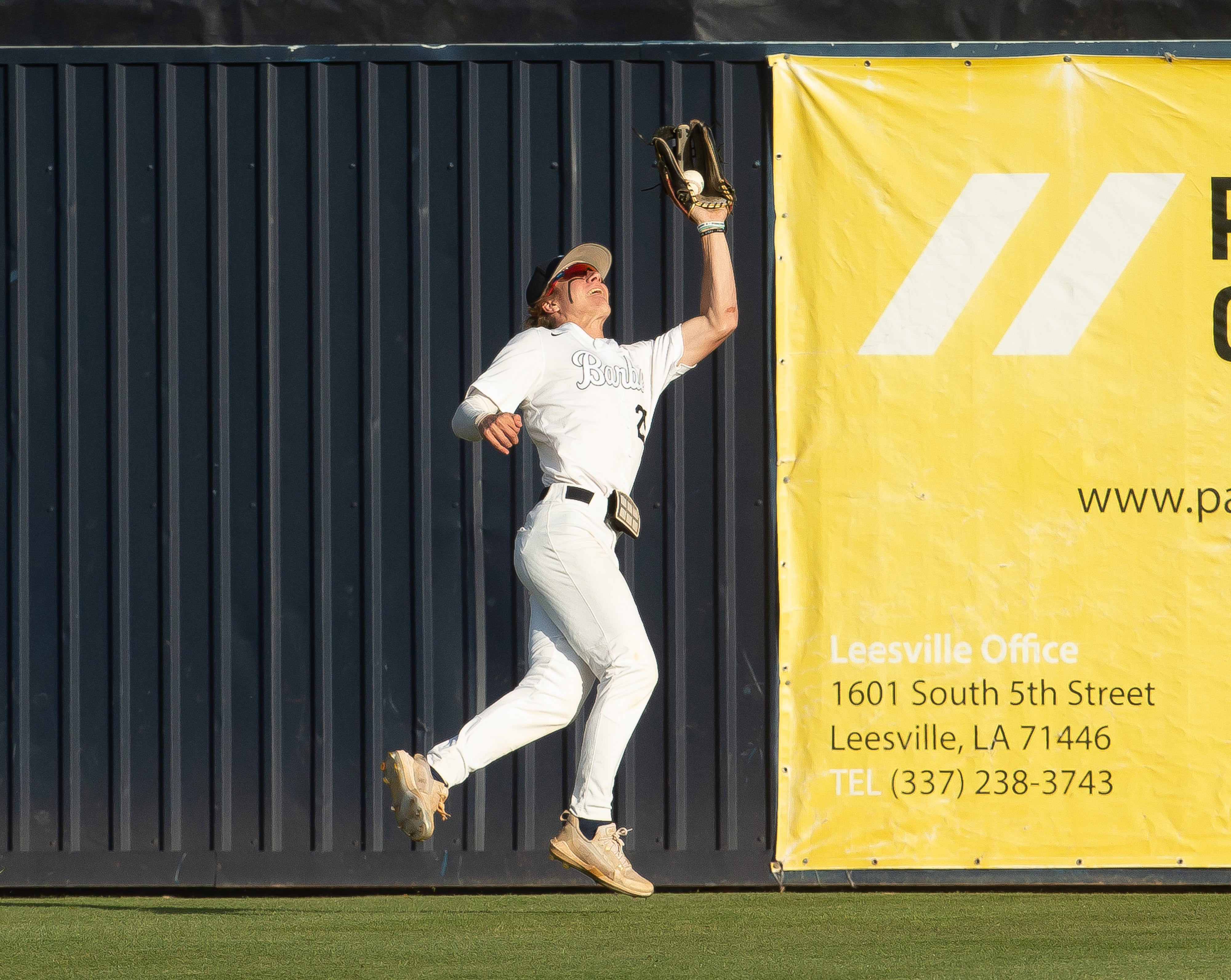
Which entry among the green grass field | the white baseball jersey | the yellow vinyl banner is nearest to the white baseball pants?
the white baseball jersey

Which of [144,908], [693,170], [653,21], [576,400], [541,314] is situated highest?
[653,21]

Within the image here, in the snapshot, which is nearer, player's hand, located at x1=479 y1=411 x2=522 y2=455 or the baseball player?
player's hand, located at x1=479 y1=411 x2=522 y2=455

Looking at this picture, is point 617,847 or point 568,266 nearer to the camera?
point 617,847

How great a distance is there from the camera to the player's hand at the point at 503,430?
12.2 feet

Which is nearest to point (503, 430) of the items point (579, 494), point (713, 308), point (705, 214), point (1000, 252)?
point (579, 494)

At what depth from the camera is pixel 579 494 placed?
4.04 m

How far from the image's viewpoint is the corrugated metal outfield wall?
5.14 metres

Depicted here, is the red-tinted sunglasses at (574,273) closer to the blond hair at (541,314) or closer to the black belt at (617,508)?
the blond hair at (541,314)

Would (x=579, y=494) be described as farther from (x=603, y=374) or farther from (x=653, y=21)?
(x=653, y=21)

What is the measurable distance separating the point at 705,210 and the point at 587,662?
5.05ft

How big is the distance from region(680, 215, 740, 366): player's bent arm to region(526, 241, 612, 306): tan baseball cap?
34 centimetres

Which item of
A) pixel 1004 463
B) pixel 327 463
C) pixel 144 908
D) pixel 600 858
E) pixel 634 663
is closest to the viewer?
pixel 600 858

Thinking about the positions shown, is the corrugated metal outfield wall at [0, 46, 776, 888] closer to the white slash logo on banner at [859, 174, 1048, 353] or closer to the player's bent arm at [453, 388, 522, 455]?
the white slash logo on banner at [859, 174, 1048, 353]

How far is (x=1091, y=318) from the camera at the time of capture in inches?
201
